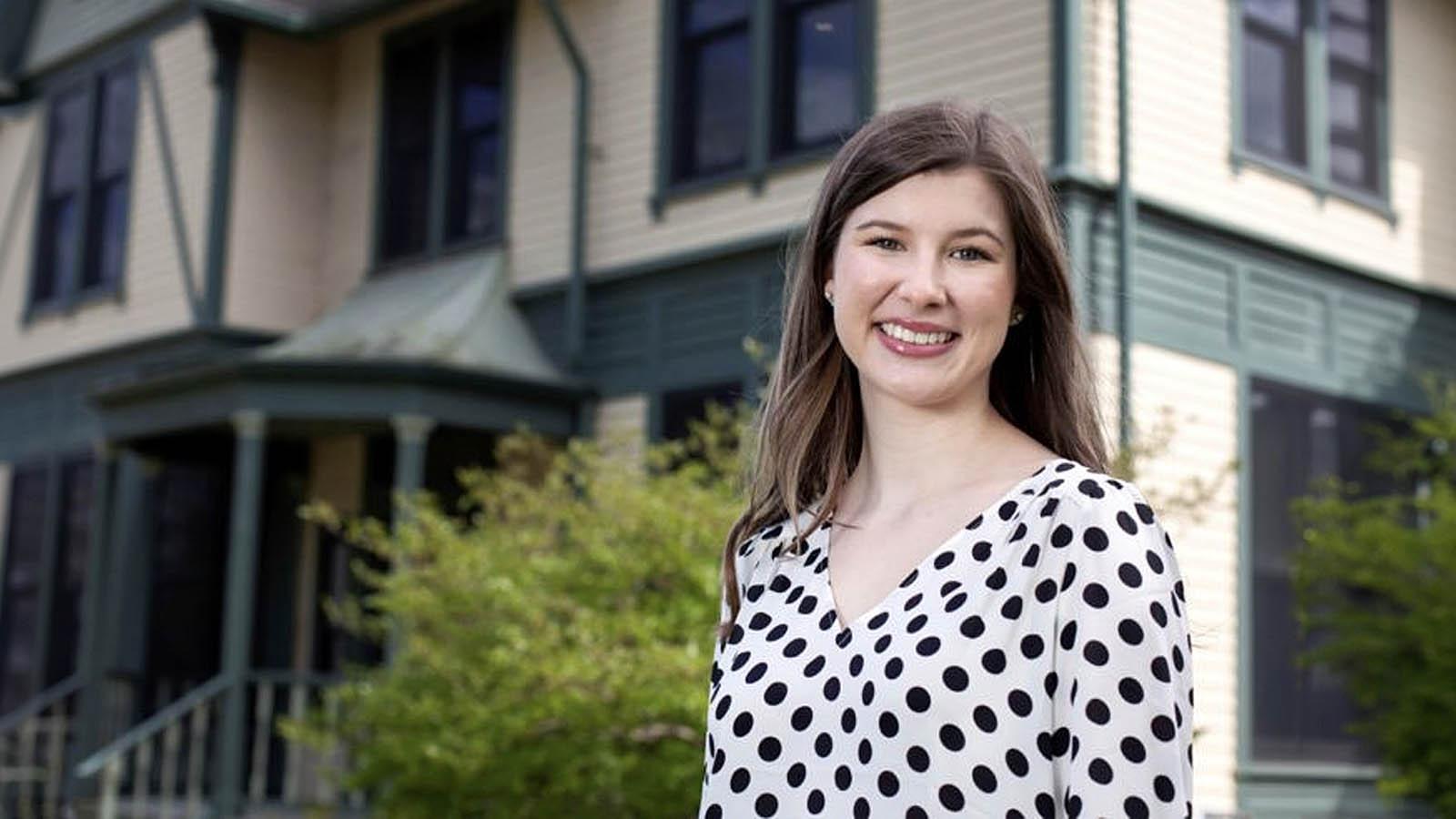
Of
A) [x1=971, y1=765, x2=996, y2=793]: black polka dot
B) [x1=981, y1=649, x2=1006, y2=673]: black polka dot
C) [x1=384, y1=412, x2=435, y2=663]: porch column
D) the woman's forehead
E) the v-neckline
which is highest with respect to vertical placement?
[x1=384, y1=412, x2=435, y2=663]: porch column

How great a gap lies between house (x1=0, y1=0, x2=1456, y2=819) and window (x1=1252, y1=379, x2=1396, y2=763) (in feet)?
0.09

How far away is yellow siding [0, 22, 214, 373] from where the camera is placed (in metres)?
14.4

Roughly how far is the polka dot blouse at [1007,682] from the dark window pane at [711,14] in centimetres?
1021

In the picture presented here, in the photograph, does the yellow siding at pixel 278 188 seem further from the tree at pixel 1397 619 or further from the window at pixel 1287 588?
the tree at pixel 1397 619

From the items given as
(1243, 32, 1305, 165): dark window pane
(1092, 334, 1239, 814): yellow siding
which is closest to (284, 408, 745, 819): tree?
(1092, 334, 1239, 814): yellow siding

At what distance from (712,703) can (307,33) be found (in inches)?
493

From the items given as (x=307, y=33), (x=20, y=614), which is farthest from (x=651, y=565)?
(x=20, y=614)

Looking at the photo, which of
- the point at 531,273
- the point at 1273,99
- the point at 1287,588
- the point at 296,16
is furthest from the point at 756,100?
the point at 1287,588

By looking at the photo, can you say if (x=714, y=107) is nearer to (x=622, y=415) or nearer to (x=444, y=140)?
(x=622, y=415)

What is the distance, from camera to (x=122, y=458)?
1409 cm

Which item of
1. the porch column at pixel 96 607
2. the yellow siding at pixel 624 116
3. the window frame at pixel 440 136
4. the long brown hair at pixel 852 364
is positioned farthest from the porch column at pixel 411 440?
the long brown hair at pixel 852 364

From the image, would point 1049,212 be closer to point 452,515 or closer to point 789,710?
point 789,710

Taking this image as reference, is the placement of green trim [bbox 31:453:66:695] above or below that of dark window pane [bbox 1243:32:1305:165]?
below

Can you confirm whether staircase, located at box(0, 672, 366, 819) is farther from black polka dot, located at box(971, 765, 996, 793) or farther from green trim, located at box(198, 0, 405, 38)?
black polka dot, located at box(971, 765, 996, 793)
